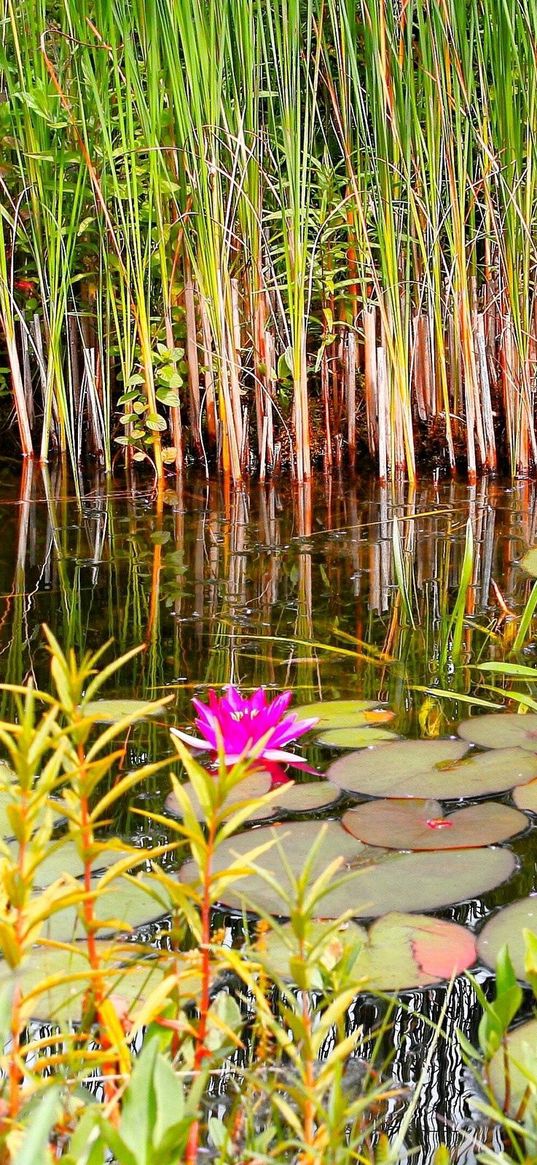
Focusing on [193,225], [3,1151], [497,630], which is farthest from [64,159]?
[3,1151]

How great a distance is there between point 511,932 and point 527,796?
0.26 meters

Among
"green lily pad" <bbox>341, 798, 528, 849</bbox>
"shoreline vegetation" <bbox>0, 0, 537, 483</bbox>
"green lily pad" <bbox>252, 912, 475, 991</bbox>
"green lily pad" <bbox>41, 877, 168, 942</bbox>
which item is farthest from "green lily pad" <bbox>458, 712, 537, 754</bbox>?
"shoreline vegetation" <bbox>0, 0, 537, 483</bbox>

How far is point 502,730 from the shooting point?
1.33 m

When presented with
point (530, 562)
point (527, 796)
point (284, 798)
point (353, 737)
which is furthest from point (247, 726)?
point (530, 562)

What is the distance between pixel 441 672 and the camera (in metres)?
1.54

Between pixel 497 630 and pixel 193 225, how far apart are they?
68.1 inches

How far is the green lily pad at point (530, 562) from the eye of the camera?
200cm

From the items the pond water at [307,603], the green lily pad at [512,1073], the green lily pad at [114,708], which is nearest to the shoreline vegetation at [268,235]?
the pond water at [307,603]

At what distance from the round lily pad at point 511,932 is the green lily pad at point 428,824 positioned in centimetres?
12

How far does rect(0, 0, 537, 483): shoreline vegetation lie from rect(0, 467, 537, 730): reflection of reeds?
0.28 meters

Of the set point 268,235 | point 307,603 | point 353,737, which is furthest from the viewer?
point 268,235

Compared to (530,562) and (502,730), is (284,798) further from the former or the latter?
(530,562)

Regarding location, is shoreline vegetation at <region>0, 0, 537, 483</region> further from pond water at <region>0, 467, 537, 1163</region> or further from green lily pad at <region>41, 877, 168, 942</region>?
green lily pad at <region>41, 877, 168, 942</region>

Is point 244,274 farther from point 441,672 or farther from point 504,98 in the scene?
point 441,672
